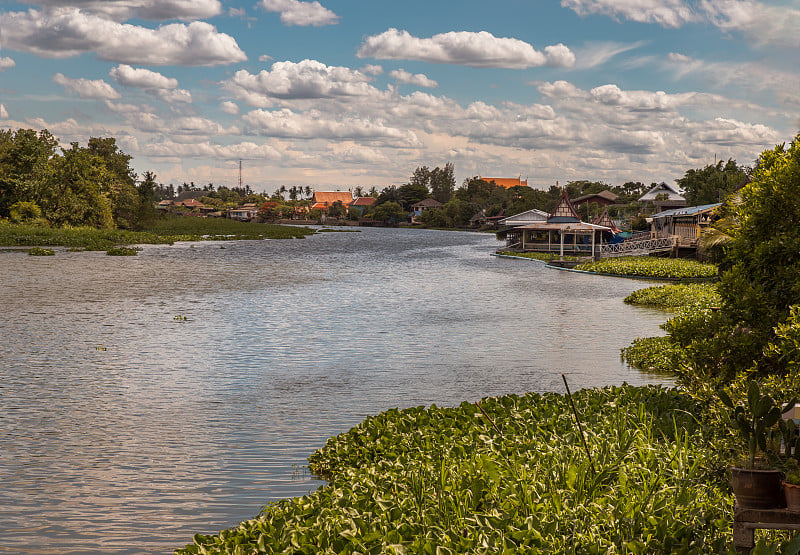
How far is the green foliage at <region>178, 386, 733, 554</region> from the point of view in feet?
19.7

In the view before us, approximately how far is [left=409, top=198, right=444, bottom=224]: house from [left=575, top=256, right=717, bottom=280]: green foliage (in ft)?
427

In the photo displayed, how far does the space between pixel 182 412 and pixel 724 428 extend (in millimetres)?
9344

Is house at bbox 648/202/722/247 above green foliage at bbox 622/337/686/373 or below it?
above

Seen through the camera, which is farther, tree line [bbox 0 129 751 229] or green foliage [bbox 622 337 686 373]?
tree line [bbox 0 129 751 229]

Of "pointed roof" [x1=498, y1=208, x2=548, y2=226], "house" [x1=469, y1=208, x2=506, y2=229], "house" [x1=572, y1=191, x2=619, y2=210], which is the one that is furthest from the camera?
"house" [x1=469, y1=208, x2=506, y2=229]

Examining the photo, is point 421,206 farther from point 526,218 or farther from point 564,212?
point 564,212

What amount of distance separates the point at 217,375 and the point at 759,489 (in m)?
13.3

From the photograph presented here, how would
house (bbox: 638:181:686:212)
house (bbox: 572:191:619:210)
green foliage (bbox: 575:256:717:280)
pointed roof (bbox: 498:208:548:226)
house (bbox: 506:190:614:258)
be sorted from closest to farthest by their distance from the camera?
green foliage (bbox: 575:256:717:280)
house (bbox: 506:190:614:258)
pointed roof (bbox: 498:208:548:226)
house (bbox: 638:181:686:212)
house (bbox: 572:191:619:210)

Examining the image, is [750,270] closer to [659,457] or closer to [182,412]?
[659,457]

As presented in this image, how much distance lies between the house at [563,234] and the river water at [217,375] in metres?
26.5

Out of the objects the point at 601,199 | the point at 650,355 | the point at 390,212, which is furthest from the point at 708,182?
the point at 390,212

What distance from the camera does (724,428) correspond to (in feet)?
27.5

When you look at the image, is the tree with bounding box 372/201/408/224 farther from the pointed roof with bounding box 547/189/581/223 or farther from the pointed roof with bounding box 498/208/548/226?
the pointed roof with bounding box 547/189/581/223

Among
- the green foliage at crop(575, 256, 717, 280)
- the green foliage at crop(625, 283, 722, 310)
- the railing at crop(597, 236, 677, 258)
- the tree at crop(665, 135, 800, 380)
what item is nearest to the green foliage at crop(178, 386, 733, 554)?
the tree at crop(665, 135, 800, 380)
